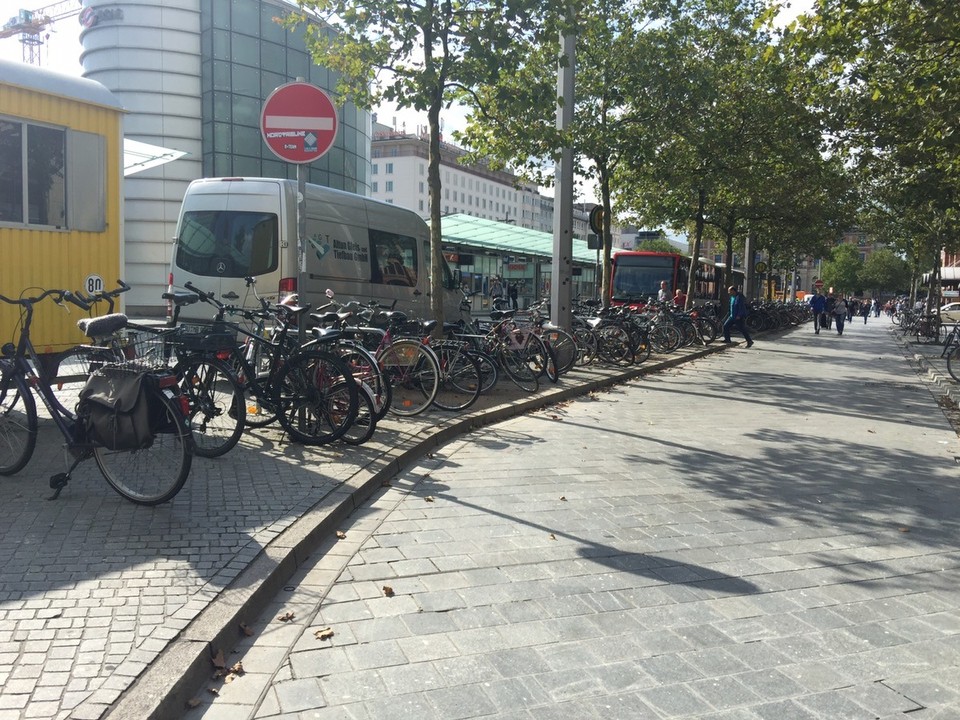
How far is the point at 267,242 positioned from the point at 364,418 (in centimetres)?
480

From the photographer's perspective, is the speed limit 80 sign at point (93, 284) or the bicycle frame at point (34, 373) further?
the speed limit 80 sign at point (93, 284)

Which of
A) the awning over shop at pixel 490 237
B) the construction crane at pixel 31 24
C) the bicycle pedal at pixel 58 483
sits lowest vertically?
the bicycle pedal at pixel 58 483

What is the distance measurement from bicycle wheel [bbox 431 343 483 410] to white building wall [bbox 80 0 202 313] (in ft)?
96.0

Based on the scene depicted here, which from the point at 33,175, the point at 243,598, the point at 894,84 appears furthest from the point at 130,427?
the point at 894,84

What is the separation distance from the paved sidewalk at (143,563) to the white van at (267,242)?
470 centimetres

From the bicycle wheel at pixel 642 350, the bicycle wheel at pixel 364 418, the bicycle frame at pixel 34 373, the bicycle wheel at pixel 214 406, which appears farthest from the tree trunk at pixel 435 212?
the bicycle frame at pixel 34 373

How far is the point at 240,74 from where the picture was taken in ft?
120

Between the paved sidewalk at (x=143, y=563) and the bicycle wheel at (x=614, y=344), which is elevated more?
the bicycle wheel at (x=614, y=344)

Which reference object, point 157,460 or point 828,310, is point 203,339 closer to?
point 157,460

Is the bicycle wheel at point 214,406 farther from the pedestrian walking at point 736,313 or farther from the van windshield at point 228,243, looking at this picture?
Answer: the pedestrian walking at point 736,313

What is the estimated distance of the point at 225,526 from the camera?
4.39m

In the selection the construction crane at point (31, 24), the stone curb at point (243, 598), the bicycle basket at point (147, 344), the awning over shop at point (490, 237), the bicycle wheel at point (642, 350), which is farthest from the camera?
the construction crane at point (31, 24)

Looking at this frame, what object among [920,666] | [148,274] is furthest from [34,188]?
[148,274]

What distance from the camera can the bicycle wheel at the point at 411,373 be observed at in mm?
8180
